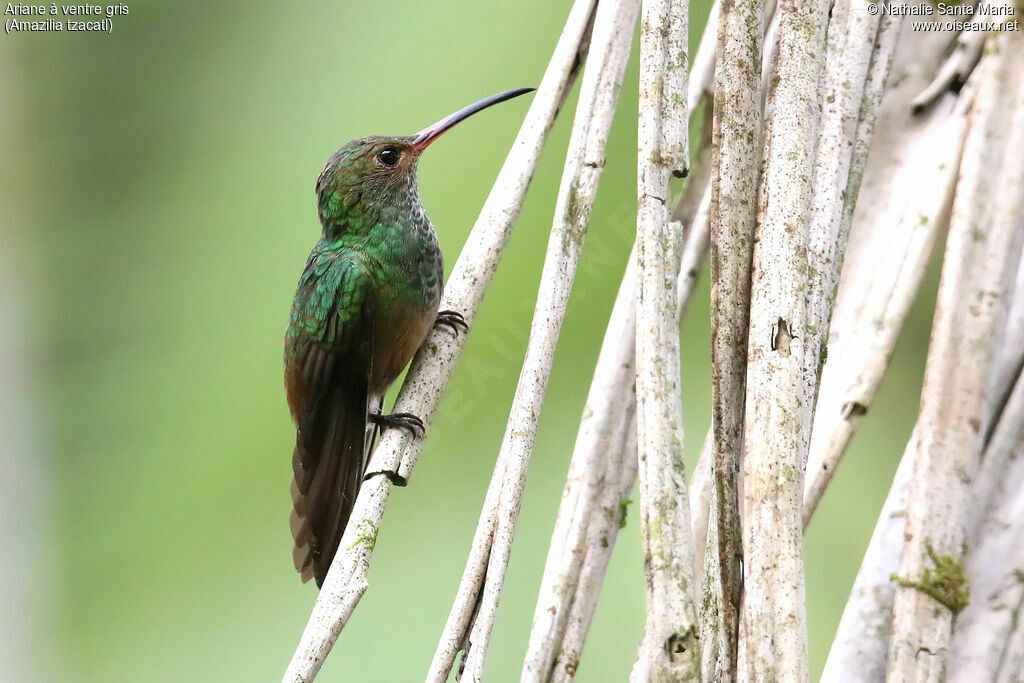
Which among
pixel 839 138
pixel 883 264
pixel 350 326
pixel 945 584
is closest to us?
pixel 945 584

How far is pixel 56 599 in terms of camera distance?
2.92 m

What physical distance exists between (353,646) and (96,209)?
1636mm

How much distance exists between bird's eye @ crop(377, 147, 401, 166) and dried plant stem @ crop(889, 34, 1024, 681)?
1.75 meters

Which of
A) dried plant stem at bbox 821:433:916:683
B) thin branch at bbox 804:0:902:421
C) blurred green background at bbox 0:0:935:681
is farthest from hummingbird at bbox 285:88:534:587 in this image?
dried plant stem at bbox 821:433:916:683

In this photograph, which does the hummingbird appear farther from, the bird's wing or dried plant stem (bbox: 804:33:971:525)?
dried plant stem (bbox: 804:33:971:525)

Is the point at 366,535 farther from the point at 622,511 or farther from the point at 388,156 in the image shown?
the point at 388,156

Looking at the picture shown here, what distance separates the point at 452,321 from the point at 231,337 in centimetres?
120

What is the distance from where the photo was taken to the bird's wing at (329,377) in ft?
7.82

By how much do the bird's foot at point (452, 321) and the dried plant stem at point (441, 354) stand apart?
2cm

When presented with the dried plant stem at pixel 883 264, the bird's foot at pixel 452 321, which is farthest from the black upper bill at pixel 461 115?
the dried plant stem at pixel 883 264

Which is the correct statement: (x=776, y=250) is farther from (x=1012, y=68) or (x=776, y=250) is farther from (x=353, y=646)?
(x=353, y=646)

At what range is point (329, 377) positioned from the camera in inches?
97.9

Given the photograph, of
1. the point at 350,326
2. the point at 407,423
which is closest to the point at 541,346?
the point at 407,423

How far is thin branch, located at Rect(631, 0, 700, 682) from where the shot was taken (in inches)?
41.5
